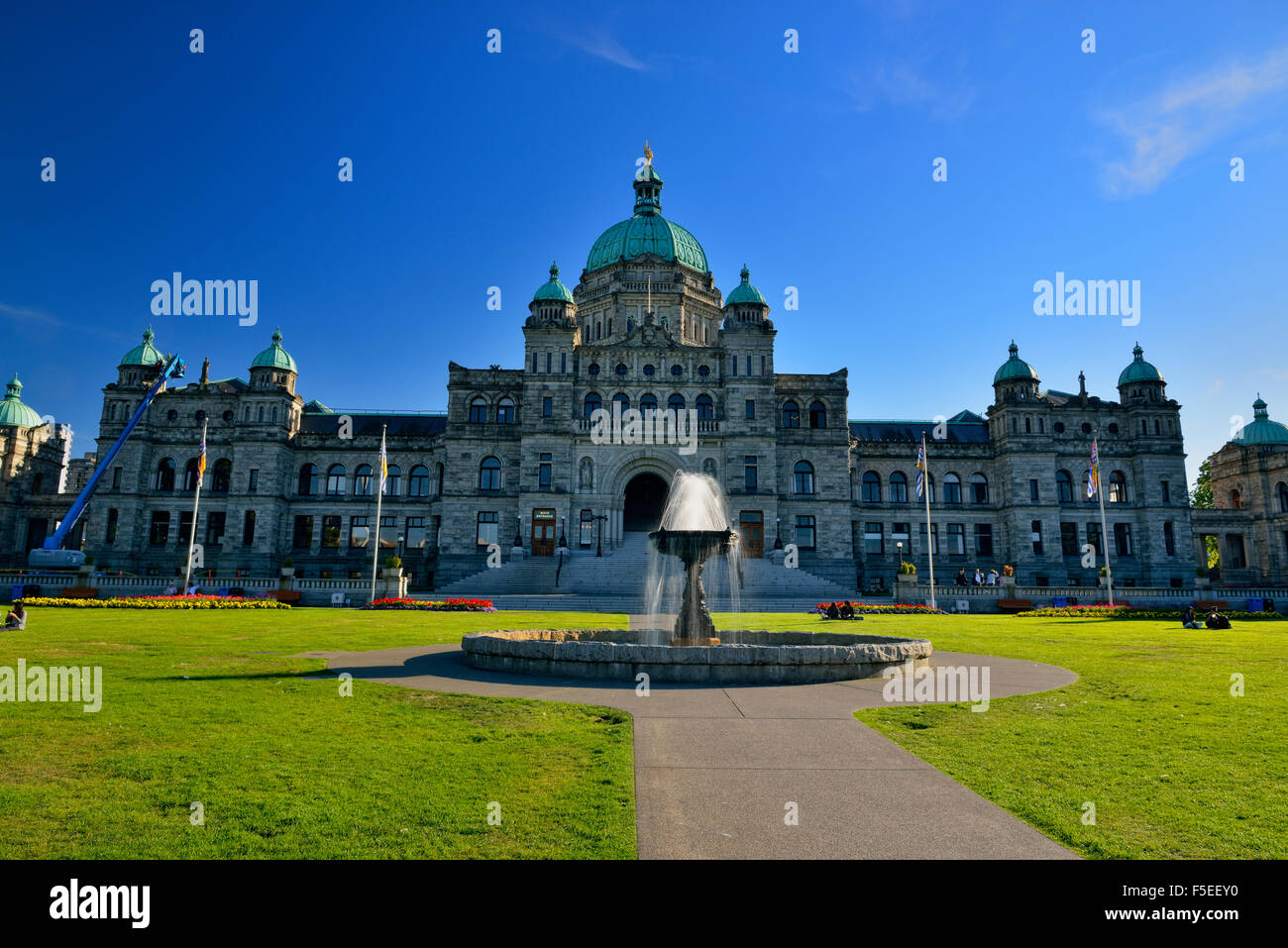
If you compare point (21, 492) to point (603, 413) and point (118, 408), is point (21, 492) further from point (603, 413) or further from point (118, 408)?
point (603, 413)

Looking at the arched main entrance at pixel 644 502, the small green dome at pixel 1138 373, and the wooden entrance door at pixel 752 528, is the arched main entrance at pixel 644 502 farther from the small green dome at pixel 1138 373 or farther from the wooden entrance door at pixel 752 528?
the small green dome at pixel 1138 373

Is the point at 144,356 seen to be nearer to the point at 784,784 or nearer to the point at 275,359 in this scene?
the point at 275,359

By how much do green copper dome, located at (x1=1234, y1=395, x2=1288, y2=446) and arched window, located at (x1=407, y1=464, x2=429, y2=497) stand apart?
71.3 meters

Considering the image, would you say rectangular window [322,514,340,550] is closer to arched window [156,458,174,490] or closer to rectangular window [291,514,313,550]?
rectangular window [291,514,313,550]

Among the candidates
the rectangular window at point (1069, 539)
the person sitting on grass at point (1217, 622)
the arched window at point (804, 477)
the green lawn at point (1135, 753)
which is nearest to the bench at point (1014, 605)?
the person sitting on grass at point (1217, 622)

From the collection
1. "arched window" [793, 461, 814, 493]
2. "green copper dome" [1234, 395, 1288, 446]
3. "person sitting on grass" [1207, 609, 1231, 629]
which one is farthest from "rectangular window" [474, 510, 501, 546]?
"green copper dome" [1234, 395, 1288, 446]

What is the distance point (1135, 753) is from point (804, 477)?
46.0 meters

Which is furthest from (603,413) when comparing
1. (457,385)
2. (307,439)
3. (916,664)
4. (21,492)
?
(21,492)

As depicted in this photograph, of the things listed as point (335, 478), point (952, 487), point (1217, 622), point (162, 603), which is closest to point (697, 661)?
point (1217, 622)

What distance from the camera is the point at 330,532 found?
57.0 metres

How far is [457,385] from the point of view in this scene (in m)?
55.2

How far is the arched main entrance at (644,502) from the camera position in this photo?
54031 mm
